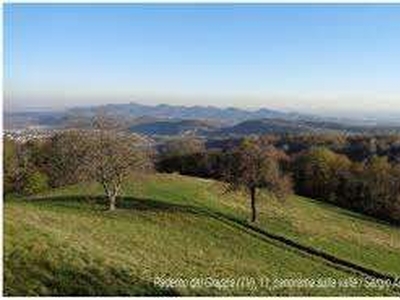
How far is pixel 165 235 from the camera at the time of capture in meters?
41.0

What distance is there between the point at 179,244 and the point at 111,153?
1212 cm

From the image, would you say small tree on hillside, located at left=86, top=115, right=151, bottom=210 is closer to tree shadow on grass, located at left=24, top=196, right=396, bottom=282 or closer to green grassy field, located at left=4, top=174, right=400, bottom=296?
green grassy field, located at left=4, top=174, right=400, bottom=296

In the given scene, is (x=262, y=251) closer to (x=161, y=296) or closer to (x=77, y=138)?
(x=77, y=138)

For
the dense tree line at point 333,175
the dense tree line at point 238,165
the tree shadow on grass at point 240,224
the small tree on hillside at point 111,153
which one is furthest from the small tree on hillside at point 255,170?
the dense tree line at point 333,175

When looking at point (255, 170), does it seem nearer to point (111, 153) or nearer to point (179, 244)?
point (111, 153)

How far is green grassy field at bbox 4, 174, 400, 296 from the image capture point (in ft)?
70.6

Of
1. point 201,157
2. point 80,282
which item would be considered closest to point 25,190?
point 201,157

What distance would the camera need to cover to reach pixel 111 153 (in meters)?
47.7

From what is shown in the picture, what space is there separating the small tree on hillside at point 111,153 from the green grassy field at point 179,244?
3123 mm

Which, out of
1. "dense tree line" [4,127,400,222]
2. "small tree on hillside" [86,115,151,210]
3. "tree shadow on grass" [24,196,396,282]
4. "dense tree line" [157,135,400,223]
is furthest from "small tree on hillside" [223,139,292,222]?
"dense tree line" [157,135,400,223]

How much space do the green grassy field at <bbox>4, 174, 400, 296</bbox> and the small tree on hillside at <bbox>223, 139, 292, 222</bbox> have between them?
2954mm

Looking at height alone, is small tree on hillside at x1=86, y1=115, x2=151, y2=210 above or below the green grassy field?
above

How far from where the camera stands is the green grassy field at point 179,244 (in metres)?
21.5

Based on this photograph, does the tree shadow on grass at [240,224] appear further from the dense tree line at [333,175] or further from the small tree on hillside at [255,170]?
the dense tree line at [333,175]
